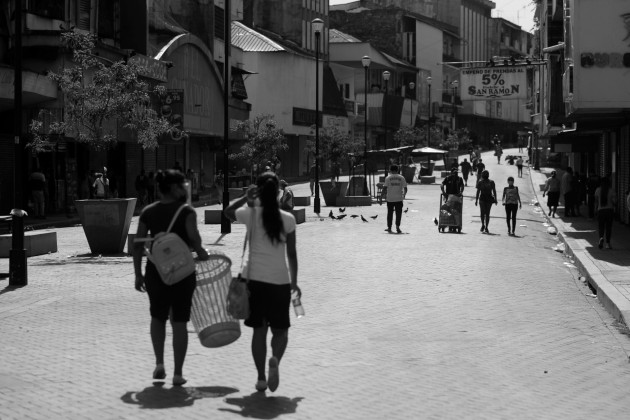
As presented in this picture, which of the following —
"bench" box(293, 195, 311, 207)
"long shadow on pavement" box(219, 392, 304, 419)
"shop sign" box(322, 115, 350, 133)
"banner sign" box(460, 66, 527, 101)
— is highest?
"shop sign" box(322, 115, 350, 133)

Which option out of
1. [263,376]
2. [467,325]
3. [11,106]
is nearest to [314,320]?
[467,325]

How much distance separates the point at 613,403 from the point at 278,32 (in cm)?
8600

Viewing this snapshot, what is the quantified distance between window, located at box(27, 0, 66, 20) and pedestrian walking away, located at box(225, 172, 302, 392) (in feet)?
102

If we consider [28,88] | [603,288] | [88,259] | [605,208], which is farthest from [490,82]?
[603,288]

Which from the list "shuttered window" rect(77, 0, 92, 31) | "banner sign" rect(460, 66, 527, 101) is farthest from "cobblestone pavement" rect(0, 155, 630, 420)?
"banner sign" rect(460, 66, 527, 101)

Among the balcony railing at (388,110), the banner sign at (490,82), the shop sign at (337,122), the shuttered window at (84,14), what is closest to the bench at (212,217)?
the shuttered window at (84,14)

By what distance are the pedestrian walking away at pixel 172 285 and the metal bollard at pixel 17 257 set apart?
7.53 m

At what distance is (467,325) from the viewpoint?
12.7 m

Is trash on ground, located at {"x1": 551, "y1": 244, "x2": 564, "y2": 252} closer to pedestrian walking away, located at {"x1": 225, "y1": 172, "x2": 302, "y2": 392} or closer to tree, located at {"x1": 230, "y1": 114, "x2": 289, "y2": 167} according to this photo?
pedestrian walking away, located at {"x1": 225, "y1": 172, "x2": 302, "y2": 392}

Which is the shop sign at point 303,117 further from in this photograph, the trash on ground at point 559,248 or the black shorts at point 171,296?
the black shorts at point 171,296

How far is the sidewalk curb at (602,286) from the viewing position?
531 inches

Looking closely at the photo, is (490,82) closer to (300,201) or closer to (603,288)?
(300,201)

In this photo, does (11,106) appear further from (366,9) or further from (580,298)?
(366,9)

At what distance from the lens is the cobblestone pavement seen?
27.0 feet
